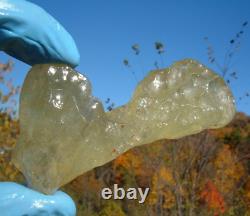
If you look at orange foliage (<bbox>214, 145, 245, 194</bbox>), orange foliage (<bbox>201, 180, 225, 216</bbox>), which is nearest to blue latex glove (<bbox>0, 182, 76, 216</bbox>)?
orange foliage (<bbox>201, 180, 225, 216</bbox>)

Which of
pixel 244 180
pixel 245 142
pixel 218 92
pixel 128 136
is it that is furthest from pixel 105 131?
pixel 245 142

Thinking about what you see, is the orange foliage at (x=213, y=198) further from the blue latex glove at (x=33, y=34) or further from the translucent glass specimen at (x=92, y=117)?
the blue latex glove at (x=33, y=34)

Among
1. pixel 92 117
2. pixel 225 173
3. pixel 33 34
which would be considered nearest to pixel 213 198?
pixel 225 173

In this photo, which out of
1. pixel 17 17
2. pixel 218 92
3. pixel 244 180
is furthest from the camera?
pixel 244 180

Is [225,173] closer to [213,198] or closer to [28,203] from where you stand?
[213,198]

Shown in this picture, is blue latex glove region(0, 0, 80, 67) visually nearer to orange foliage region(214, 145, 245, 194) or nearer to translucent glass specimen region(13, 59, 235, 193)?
translucent glass specimen region(13, 59, 235, 193)

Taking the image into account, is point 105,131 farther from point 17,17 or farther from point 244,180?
point 244,180
